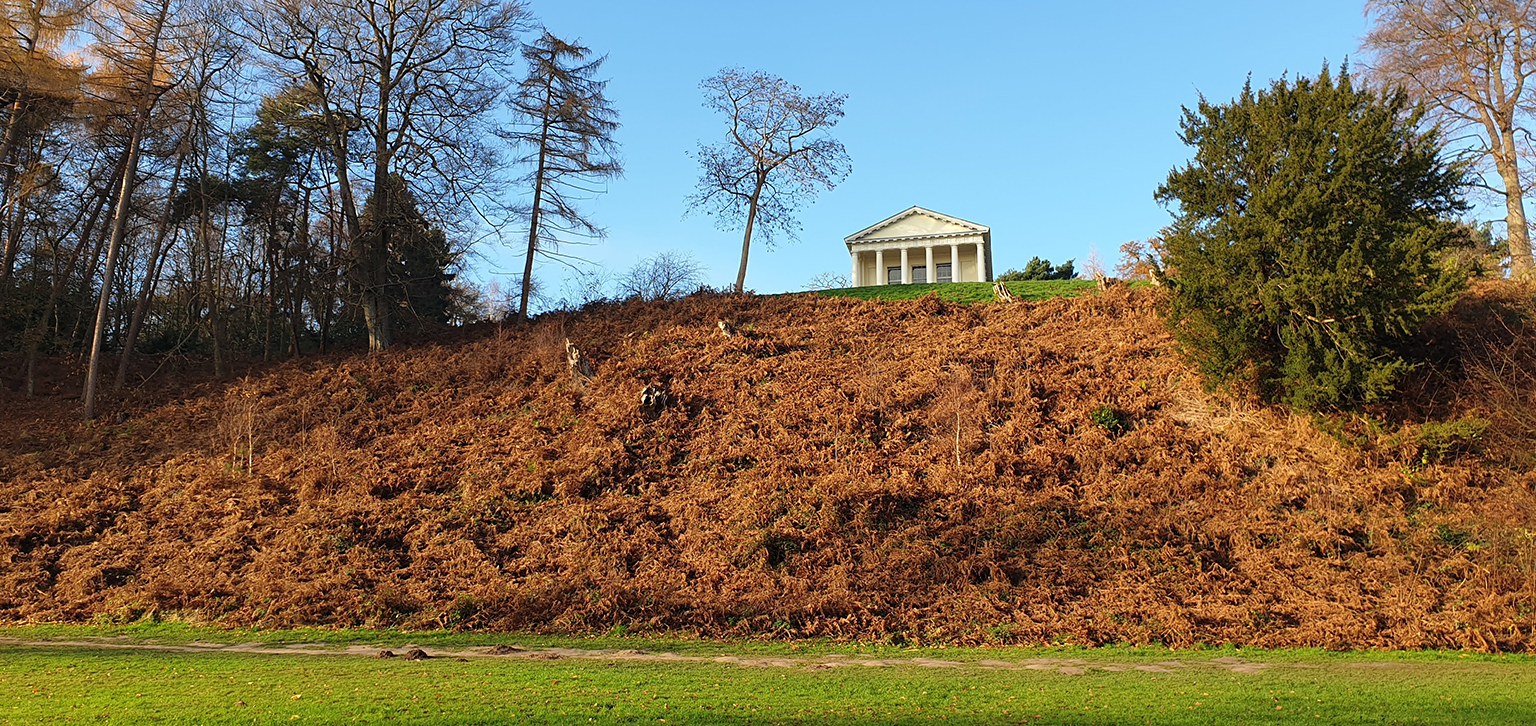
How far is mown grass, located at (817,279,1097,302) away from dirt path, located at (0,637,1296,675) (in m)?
16.0

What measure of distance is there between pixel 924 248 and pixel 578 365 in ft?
91.2

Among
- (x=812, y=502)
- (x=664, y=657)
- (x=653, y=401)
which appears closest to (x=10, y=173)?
(x=653, y=401)

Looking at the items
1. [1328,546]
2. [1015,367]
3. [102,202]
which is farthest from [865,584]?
[102,202]

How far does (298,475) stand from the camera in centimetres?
1820

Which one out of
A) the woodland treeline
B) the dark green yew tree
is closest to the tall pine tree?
the woodland treeline

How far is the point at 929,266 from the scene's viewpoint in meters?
45.4

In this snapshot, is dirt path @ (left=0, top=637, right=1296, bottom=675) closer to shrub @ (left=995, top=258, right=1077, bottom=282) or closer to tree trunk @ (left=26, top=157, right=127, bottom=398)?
tree trunk @ (left=26, top=157, right=127, bottom=398)

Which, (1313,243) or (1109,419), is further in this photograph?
(1109,419)

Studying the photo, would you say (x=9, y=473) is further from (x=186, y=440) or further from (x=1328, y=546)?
(x=1328, y=546)

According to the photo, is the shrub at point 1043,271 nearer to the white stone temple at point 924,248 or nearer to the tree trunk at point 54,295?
the white stone temple at point 924,248

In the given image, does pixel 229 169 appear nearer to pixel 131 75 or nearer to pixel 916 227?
pixel 131 75

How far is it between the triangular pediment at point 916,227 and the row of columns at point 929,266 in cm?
74

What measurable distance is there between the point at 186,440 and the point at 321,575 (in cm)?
932

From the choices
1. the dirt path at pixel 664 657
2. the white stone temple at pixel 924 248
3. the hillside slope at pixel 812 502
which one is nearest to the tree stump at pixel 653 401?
the hillside slope at pixel 812 502
